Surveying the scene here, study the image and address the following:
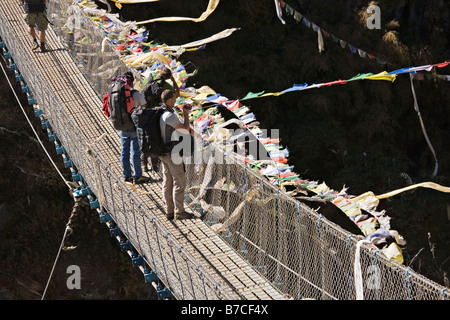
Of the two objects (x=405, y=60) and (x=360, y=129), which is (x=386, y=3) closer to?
(x=405, y=60)

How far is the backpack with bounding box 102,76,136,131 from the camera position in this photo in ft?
28.4

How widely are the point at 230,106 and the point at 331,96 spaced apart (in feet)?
23.1

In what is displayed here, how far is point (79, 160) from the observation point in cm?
1016

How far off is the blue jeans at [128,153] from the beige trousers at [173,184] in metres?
0.58

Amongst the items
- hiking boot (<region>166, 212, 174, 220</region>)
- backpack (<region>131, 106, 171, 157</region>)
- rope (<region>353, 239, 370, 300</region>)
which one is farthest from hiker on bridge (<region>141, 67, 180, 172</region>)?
rope (<region>353, 239, 370, 300</region>)

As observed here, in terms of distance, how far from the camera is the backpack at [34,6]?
38.8ft

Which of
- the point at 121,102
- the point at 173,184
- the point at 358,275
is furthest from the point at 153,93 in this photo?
the point at 358,275

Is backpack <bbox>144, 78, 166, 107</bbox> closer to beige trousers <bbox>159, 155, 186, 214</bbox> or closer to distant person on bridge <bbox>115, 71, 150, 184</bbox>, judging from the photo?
distant person on bridge <bbox>115, 71, 150, 184</bbox>

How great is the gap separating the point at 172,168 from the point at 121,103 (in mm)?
804

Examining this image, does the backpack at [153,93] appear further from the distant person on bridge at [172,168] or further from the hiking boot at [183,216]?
the hiking boot at [183,216]

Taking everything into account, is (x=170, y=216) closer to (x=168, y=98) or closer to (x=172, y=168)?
(x=172, y=168)

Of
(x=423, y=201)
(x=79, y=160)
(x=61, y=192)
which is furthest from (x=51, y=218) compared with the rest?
(x=79, y=160)

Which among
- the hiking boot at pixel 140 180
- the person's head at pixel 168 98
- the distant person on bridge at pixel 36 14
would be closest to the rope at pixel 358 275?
the person's head at pixel 168 98

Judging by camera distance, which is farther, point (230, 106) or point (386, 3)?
point (386, 3)
